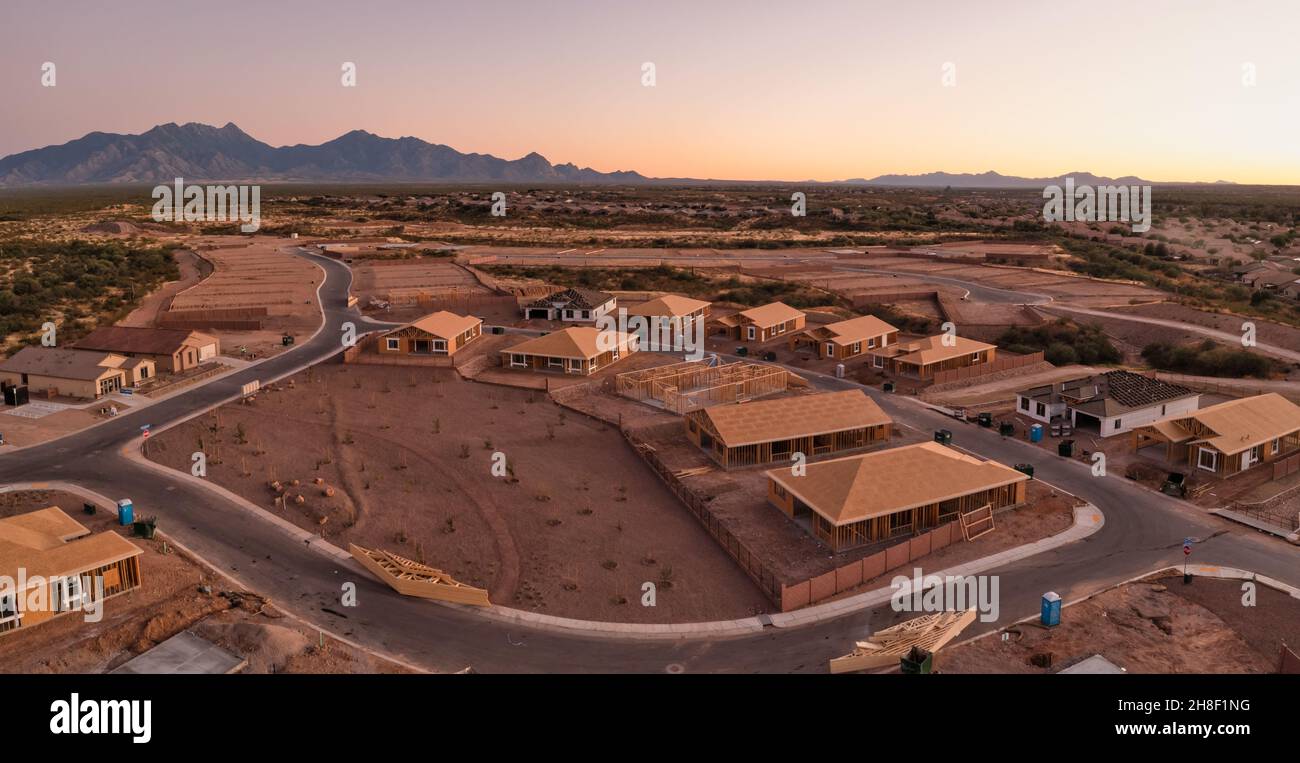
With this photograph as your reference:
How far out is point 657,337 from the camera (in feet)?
214

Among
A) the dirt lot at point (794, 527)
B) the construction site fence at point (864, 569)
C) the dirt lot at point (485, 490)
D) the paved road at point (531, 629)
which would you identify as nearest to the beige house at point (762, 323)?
the dirt lot at point (485, 490)

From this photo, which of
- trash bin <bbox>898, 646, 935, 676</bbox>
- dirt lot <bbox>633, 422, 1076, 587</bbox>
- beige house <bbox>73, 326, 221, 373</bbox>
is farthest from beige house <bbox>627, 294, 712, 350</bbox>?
trash bin <bbox>898, 646, 935, 676</bbox>

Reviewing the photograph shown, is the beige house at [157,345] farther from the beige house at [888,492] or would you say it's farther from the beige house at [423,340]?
the beige house at [888,492]

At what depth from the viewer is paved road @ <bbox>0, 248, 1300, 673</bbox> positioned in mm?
23328

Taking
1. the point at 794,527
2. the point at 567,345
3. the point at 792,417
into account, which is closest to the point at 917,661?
the point at 794,527

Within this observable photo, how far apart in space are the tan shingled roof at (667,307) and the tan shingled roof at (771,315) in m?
4.68

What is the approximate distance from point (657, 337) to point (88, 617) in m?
45.7

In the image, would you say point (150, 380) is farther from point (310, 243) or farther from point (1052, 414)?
point (310, 243)

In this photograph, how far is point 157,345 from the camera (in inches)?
2103

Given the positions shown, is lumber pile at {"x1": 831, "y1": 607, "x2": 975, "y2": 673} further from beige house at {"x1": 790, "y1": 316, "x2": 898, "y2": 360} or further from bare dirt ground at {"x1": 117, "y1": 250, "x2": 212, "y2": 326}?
bare dirt ground at {"x1": 117, "y1": 250, "x2": 212, "y2": 326}

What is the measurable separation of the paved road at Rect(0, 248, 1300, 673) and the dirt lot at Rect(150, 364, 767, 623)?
1.88 meters

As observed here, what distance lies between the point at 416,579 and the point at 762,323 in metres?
42.6

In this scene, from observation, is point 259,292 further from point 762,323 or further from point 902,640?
point 902,640
